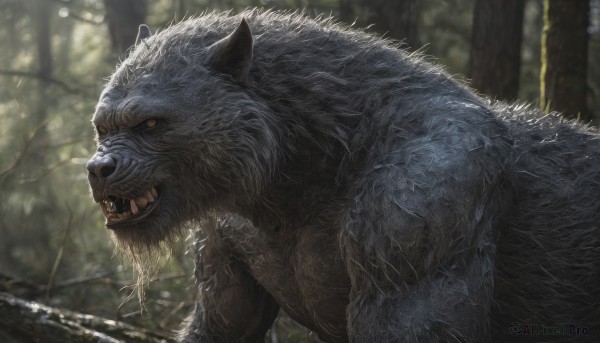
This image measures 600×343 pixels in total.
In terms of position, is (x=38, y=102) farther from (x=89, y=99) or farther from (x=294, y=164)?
(x=294, y=164)

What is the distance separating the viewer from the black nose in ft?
13.0

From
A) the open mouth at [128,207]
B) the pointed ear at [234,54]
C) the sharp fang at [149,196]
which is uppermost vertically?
the pointed ear at [234,54]

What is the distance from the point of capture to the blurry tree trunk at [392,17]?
8266 mm

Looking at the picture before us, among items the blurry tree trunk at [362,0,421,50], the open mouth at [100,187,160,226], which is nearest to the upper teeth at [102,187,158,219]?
the open mouth at [100,187,160,226]

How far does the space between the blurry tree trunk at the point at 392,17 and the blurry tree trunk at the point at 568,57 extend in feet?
6.14

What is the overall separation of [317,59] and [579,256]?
1.76 meters

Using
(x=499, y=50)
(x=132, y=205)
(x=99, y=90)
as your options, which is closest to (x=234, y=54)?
(x=132, y=205)

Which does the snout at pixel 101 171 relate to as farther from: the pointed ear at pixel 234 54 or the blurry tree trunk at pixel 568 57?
the blurry tree trunk at pixel 568 57

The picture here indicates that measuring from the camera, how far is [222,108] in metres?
4.11

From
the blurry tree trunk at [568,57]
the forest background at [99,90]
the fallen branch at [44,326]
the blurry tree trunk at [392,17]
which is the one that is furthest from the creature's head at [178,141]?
the blurry tree trunk at [392,17]

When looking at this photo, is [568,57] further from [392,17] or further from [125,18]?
[125,18]

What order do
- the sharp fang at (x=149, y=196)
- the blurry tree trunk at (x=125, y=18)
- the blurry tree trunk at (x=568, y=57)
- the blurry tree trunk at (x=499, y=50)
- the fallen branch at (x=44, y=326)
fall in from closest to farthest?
the sharp fang at (x=149, y=196) < the fallen branch at (x=44, y=326) < the blurry tree trunk at (x=568, y=57) < the blurry tree trunk at (x=499, y=50) < the blurry tree trunk at (x=125, y=18)

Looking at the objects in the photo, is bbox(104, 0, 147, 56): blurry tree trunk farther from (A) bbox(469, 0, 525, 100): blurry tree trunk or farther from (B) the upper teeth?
(B) the upper teeth

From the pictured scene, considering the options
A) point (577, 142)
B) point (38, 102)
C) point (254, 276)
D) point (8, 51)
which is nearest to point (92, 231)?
point (38, 102)
